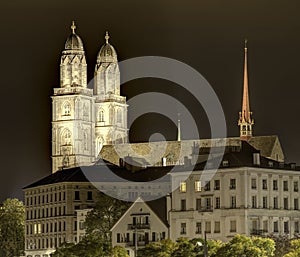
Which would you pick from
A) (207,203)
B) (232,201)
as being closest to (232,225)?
(232,201)

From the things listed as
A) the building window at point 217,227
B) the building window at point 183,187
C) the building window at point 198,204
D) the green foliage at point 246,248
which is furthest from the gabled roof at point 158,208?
the green foliage at point 246,248

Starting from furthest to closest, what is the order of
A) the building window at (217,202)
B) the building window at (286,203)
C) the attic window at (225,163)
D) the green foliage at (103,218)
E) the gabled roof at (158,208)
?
1. the green foliage at (103,218)
2. the gabled roof at (158,208)
3. the building window at (286,203)
4. the attic window at (225,163)
5. the building window at (217,202)

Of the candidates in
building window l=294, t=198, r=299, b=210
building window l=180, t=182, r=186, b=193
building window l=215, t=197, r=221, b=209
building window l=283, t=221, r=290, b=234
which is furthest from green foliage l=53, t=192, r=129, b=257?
building window l=294, t=198, r=299, b=210

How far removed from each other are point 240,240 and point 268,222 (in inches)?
842

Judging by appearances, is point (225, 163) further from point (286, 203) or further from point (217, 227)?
point (286, 203)

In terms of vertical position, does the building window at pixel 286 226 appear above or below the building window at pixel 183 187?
below

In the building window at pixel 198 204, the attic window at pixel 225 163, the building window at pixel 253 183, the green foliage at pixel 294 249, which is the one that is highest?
the attic window at pixel 225 163

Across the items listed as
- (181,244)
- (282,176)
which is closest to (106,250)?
(181,244)

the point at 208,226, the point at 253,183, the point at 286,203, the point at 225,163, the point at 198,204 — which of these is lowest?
the point at 208,226

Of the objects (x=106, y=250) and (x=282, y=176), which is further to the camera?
(x=282, y=176)

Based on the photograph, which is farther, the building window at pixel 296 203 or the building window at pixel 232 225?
the building window at pixel 296 203

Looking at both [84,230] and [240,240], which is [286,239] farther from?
[84,230]

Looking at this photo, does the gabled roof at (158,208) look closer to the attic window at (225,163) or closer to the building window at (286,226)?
the attic window at (225,163)

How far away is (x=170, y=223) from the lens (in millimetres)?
163875
